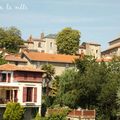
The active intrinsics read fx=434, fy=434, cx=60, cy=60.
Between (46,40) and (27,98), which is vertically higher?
(46,40)

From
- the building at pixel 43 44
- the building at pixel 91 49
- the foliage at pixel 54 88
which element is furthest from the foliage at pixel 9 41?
the foliage at pixel 54 88

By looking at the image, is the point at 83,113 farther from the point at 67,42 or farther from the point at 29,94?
the point at 67,42

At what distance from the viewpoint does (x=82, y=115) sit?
56.8m

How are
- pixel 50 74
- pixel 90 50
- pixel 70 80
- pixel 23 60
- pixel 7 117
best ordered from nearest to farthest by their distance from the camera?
pixel 7 117 < pixel 70 80 < pixel 50 74 < pixel 23 60 < pixel 90 50

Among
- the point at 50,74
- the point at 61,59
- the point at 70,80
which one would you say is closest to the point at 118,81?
the point at 70,80

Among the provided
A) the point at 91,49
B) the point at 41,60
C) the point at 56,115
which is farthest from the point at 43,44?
the point at 56,115

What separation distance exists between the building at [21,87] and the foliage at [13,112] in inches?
64.9

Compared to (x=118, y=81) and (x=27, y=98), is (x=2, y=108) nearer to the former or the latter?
(x=27, y=98)

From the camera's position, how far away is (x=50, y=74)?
7919 centimetres

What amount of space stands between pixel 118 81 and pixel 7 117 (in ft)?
51.8

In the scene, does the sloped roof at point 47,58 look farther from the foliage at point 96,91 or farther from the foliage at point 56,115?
the foliage at point 56,115

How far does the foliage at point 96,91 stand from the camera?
58688 mm

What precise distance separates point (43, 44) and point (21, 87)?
6309 centimetres

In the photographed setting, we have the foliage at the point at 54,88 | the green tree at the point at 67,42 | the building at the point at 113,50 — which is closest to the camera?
the foliage at the point at 54,88
